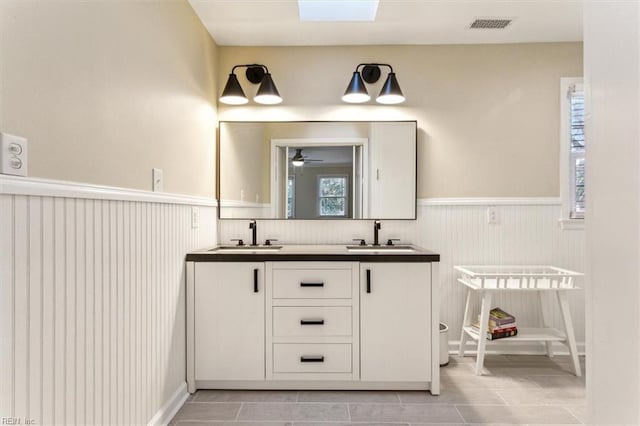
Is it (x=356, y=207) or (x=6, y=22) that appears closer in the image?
(x=6, y=22)

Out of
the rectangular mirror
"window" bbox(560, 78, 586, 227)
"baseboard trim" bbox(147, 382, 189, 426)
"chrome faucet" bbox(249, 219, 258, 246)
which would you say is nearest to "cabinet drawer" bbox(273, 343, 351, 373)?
"baseboard trim" bbox(147, 382, 189, 426)

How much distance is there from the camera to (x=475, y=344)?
2.98m

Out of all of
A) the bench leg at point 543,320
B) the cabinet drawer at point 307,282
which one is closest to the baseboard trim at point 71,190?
the cabinet drawer at point 307,282

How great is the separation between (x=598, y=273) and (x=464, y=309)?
8.40ft

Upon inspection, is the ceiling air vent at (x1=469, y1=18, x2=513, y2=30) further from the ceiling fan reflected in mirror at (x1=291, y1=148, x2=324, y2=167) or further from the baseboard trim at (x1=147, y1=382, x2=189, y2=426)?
the baseboard trim at (x1=147, y1=382, x2=189, y2=426)

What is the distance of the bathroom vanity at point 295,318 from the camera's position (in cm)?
232

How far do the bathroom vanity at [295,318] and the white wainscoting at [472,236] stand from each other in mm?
671

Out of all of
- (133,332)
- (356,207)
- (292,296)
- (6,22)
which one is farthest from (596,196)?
(356,207)

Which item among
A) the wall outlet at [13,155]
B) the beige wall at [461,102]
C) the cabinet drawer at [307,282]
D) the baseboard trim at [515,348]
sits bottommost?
the baseboard trim at [515,348]

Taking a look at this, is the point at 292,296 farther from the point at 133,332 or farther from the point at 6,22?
the point at 6,22

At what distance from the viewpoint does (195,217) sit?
252 centimetres

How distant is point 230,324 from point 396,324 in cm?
94

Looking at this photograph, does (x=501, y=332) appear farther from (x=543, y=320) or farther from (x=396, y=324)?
(x=396, y=324)

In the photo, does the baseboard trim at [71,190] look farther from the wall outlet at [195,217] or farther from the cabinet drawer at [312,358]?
the cabinet drawer at [312,358]
